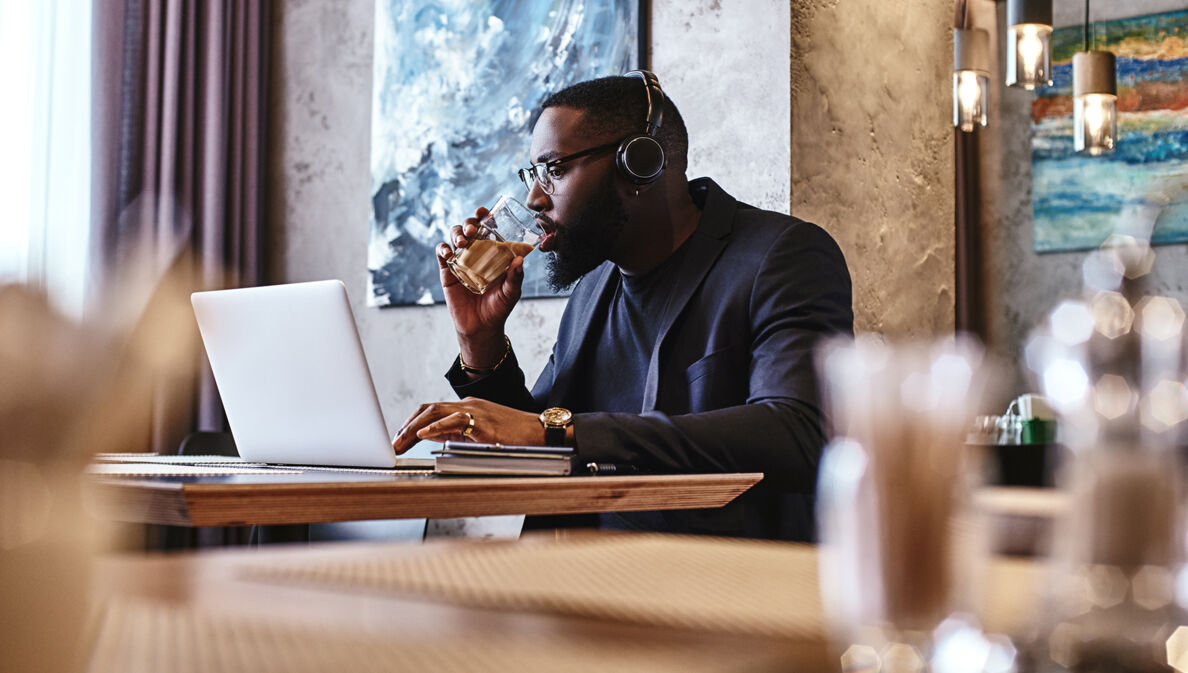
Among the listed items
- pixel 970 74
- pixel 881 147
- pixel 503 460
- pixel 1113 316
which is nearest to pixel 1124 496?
pixel 1113 316

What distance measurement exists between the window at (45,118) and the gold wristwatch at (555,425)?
7.52 feet

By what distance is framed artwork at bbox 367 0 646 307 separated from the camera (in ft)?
9.44

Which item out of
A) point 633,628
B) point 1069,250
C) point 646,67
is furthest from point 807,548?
point 1069,250

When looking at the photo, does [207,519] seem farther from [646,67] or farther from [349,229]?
[349,229]

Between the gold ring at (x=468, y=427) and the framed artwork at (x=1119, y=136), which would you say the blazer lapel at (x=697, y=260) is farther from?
the framed artwork at (x=1119, y=136)

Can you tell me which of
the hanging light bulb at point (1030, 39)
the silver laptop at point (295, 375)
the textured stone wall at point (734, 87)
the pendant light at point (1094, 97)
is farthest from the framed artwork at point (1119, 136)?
the silver laptop at point (295, 375)

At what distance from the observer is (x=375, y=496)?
104 centimetres

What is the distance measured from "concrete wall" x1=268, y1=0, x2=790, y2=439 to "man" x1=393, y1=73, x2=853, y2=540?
34 cm

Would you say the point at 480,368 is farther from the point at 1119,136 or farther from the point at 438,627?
the point at 1119,136

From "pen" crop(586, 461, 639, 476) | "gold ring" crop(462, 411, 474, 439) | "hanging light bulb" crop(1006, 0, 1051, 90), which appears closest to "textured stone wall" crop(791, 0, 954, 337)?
"hanging light bulb" crop(1006, 0, 1051, 90)

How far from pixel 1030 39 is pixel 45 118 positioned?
277 centimetres

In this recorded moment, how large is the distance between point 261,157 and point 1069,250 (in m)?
3.41

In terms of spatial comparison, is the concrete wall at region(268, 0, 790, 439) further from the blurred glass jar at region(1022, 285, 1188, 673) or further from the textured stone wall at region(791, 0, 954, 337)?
the blurred glass jar at region(1022, 285, 1188, 673)

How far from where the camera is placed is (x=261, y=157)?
12.6 feet
